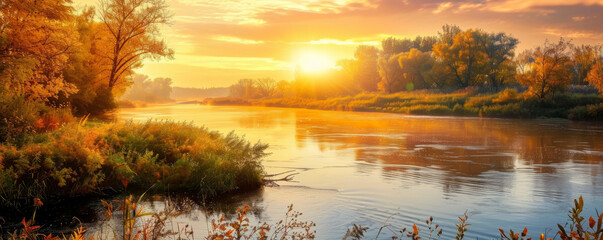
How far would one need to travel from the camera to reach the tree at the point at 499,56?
72.4 m

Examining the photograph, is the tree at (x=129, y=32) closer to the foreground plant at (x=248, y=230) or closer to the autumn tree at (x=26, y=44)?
the autumn tree at (x=26, y=44)

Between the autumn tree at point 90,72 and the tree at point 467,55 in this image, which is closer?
the autumn tree at point 90,72

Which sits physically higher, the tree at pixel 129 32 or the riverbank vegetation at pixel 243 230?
the tree at pixel 129 32

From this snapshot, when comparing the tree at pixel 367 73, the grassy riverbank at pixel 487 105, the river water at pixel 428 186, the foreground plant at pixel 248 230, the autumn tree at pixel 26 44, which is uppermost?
the tree at pixel 367 73

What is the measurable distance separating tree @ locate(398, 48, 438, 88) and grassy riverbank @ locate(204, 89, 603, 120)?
1515 centimetres

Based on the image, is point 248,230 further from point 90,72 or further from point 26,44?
point 90,72

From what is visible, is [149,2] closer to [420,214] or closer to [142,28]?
[142,28]

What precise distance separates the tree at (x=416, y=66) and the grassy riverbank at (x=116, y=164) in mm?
74533

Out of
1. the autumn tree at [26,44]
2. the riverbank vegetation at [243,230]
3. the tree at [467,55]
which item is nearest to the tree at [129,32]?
the autumn tree at [26,44]

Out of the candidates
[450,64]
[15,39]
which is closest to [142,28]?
[15,39]

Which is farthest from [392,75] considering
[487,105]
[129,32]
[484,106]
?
[129,32]

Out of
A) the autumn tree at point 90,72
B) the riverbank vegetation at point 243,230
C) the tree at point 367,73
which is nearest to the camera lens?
the riverbank vegetation at point 243,230

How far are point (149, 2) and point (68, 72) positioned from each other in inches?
387

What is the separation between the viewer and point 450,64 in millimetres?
73562
